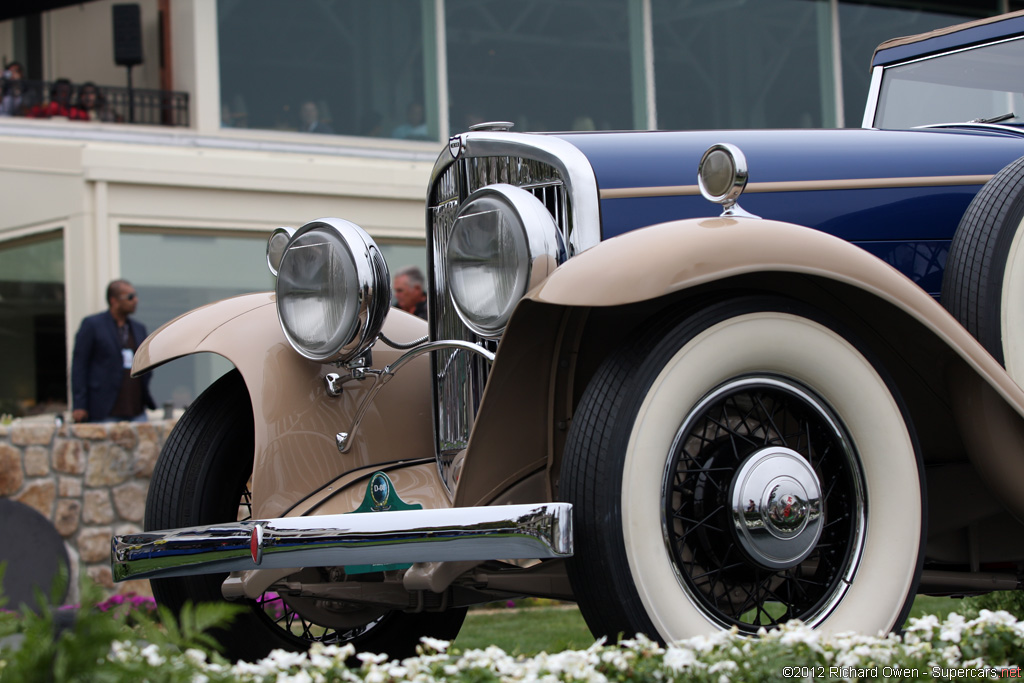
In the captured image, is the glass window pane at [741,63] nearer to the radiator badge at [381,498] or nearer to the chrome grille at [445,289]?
the chrome grille at [445,289]

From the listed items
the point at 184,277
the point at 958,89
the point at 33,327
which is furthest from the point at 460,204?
the point at 33,327

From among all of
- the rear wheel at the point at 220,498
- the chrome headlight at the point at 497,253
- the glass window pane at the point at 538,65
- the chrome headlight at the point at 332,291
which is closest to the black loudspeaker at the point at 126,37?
the glass window pane at the point at 538,65

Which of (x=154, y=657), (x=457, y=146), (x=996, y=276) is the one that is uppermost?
(x=457, y=146)

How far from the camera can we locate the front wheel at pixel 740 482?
96.6 inches

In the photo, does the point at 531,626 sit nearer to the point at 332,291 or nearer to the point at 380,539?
the point at 332,291

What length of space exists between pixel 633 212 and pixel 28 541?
4.62m

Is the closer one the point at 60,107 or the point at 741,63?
the point at 60,107

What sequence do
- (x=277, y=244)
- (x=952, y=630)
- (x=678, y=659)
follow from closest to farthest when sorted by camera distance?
(x=678, y=659), (x=952, y=630), (x=277, y=244)

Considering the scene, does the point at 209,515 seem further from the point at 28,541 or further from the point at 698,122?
the point at 698,122

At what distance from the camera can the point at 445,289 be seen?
3.50 metres

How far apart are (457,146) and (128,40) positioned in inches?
396

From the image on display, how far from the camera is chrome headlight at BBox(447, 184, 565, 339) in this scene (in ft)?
9.49

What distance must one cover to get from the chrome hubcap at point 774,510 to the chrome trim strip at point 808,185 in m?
0.88

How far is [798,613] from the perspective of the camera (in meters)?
2.71
